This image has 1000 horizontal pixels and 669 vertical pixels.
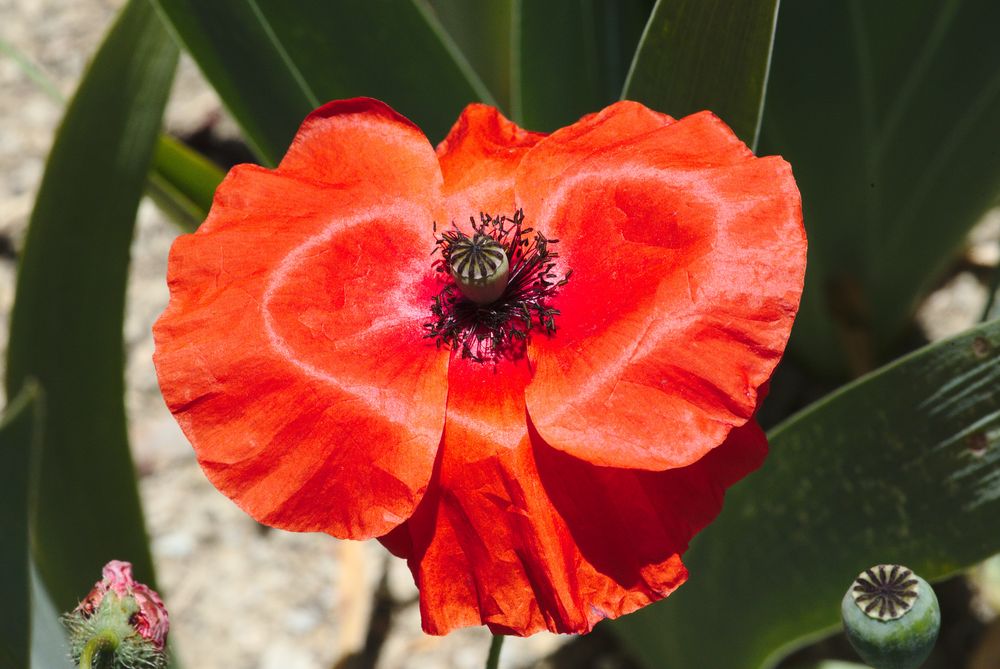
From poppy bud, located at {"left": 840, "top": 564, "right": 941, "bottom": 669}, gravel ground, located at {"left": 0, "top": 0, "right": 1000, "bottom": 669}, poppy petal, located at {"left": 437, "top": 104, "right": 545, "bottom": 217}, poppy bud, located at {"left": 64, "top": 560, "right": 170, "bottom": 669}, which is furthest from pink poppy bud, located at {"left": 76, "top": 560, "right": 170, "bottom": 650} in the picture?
gravel ground, located at {"left": 0, "top": 0, "right": 1000, "bottom": 669}

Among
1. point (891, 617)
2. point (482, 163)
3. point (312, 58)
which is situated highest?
point (312, 58)

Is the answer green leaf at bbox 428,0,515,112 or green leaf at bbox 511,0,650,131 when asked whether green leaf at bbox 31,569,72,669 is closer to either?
green leaf at bbox 511,0,650,131

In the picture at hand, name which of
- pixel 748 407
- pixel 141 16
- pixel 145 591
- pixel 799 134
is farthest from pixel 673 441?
pixel 141 16

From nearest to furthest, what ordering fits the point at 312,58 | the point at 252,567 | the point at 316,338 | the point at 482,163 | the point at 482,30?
the point at 316,338
the point at 482,163
the point at 312,58
the point at 482,30
the point at 252,567

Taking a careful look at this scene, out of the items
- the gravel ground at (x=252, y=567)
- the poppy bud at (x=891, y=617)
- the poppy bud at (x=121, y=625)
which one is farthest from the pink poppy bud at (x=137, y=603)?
the gravel ground at (x=252, y=567)

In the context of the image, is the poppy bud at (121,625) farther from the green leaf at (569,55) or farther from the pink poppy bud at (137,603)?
the green leaf at (569,55)

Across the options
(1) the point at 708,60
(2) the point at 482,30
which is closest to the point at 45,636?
(1) the point at 708,60

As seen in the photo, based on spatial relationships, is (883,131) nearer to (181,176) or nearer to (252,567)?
(181,176)
